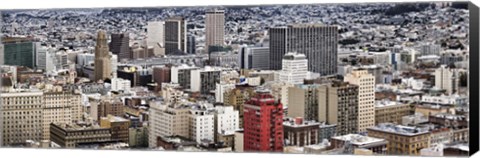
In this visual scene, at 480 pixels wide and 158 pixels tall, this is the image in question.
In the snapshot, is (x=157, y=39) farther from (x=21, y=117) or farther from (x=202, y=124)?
(x=21, y=117)

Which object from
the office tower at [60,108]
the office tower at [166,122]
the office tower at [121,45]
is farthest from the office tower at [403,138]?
the office tower at [60,108]

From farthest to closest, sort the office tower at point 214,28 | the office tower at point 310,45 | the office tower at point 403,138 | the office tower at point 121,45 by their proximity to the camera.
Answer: the office tower at point 121,45, the office tower at point 214,28, the office tower at point 310,45, the office tower at point 403,138

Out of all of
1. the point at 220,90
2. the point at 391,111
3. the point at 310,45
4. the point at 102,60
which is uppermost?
the point at 310,45

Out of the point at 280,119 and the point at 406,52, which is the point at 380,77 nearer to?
the point at 406,52

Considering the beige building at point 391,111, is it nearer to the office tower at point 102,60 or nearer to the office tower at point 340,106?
the office tower at point 340,106

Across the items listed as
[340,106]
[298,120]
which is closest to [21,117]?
[298,120]
